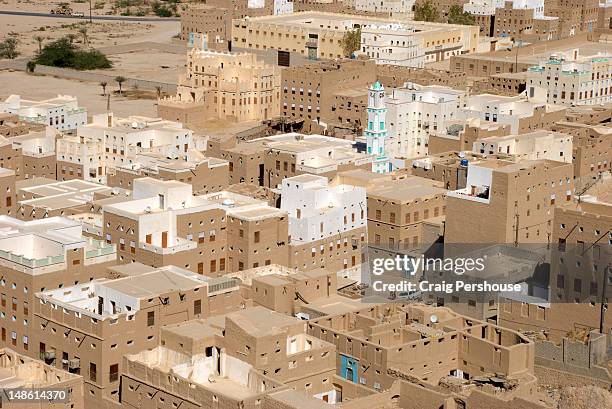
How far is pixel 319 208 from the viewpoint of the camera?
76.8 meters

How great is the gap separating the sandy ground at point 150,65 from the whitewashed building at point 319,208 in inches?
2751

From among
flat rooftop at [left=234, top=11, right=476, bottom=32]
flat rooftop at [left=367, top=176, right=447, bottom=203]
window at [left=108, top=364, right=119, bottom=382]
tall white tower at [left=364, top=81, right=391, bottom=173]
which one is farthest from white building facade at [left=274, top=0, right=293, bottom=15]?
window at [left=108, top=364, right=119, bottom=382]

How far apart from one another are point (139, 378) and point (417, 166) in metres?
37.0

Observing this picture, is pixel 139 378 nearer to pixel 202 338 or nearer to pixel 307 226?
pixel 202 338

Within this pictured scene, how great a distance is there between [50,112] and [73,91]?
31.6m

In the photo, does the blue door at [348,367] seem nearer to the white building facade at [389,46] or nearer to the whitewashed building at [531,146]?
the whitewashed building at [531,146]

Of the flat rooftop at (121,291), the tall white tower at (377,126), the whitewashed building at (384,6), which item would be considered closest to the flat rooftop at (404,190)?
the tall white tower at (377,126)

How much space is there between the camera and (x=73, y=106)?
112 metres

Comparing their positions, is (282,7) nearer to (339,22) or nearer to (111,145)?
(339,22)

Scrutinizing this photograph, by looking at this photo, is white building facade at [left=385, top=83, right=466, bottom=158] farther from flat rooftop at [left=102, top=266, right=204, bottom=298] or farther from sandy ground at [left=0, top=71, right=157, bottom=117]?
flat rooftop at [left=102, top=266, right=204, bottom=298]

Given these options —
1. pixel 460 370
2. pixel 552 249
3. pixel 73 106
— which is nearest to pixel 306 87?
pixel 73 106

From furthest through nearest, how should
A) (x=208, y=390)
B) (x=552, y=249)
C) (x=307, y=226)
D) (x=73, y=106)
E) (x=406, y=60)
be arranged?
(x=406, y=60), (x=73, y=106), (x=307, y=226), (x=552, y=249), (x=208, y=390)

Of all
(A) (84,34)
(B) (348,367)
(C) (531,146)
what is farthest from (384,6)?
(B) (348,367)

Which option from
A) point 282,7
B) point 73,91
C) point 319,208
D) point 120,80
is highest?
point 282,7
